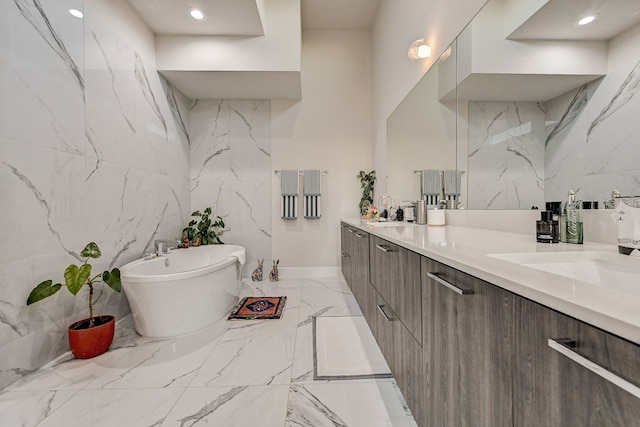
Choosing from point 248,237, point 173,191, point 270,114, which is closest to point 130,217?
point 173,191

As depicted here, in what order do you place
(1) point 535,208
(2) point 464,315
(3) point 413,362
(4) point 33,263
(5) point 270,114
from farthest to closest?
1. (5) point 270,114
2. (4) point 33,263
3. (1) point 535,208
4. (3) point 413,362
5. (2) point 464,315

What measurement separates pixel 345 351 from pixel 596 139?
5.27 feet

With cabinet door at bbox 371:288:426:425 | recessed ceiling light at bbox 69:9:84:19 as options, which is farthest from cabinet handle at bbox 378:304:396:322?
recessed ceiling light at bbox 69:9:84:19

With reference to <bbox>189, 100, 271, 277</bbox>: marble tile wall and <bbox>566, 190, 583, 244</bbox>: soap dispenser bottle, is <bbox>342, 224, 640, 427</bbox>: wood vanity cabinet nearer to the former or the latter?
<bbox>566, 190, 583, 244</bbox>: soap dispenser bottle

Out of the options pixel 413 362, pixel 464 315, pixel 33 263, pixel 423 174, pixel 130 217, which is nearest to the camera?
pixel 464 315

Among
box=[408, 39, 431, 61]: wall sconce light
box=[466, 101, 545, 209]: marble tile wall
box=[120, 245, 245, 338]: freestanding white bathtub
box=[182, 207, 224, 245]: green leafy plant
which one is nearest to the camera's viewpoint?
box=[466, 101, 545, 209]: marble tile wall

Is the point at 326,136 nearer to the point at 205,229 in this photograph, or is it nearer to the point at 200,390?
the point at 205,229

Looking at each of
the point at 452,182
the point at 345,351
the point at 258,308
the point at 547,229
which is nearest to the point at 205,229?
the point at 258,308

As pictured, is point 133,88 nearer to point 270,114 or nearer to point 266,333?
point 270,114

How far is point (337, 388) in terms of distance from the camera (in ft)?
4.49

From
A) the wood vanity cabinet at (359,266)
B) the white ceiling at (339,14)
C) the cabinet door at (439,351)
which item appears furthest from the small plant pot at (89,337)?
the white ceiling at (339,14)

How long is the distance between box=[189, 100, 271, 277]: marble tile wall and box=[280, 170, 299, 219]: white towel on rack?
0.21 m

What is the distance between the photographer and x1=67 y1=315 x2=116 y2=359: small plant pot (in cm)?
162

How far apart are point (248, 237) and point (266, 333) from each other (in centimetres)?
176
